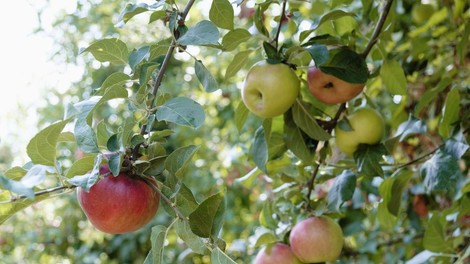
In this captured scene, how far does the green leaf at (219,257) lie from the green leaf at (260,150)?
1.32 feet

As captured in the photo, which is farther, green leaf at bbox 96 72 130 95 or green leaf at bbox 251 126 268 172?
green leaf at bbox 251 126 268 172

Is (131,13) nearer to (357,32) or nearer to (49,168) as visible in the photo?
(49,168)

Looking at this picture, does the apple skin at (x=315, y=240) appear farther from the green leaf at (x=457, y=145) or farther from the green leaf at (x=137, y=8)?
the green leaf at (x=137, y=8)

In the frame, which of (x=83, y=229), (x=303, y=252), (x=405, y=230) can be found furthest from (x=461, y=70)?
(x=83, y=229)

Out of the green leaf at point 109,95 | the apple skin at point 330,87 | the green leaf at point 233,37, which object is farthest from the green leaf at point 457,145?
the green leaf at point 109,95

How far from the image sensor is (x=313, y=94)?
110 cm

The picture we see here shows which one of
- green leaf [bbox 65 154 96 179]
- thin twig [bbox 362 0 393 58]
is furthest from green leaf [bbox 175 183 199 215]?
thin twig [bbox 362 0 393 58]

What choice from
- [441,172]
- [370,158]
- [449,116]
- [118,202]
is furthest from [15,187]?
[449,116]

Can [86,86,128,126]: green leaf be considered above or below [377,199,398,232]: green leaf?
above

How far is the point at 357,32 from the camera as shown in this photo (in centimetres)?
120

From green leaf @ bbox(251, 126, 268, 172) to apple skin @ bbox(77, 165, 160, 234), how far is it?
13.3 inches

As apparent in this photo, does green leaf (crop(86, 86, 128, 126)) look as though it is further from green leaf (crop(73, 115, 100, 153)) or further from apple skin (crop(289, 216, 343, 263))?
apple skin (crop(289, 216, 343, 263))

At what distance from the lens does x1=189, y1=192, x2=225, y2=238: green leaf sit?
744mm

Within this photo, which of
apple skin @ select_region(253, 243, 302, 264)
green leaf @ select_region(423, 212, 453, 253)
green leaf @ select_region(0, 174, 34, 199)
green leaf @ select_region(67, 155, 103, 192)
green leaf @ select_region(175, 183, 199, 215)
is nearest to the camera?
green leaf @ select_region(0, 174, 34, 199)
